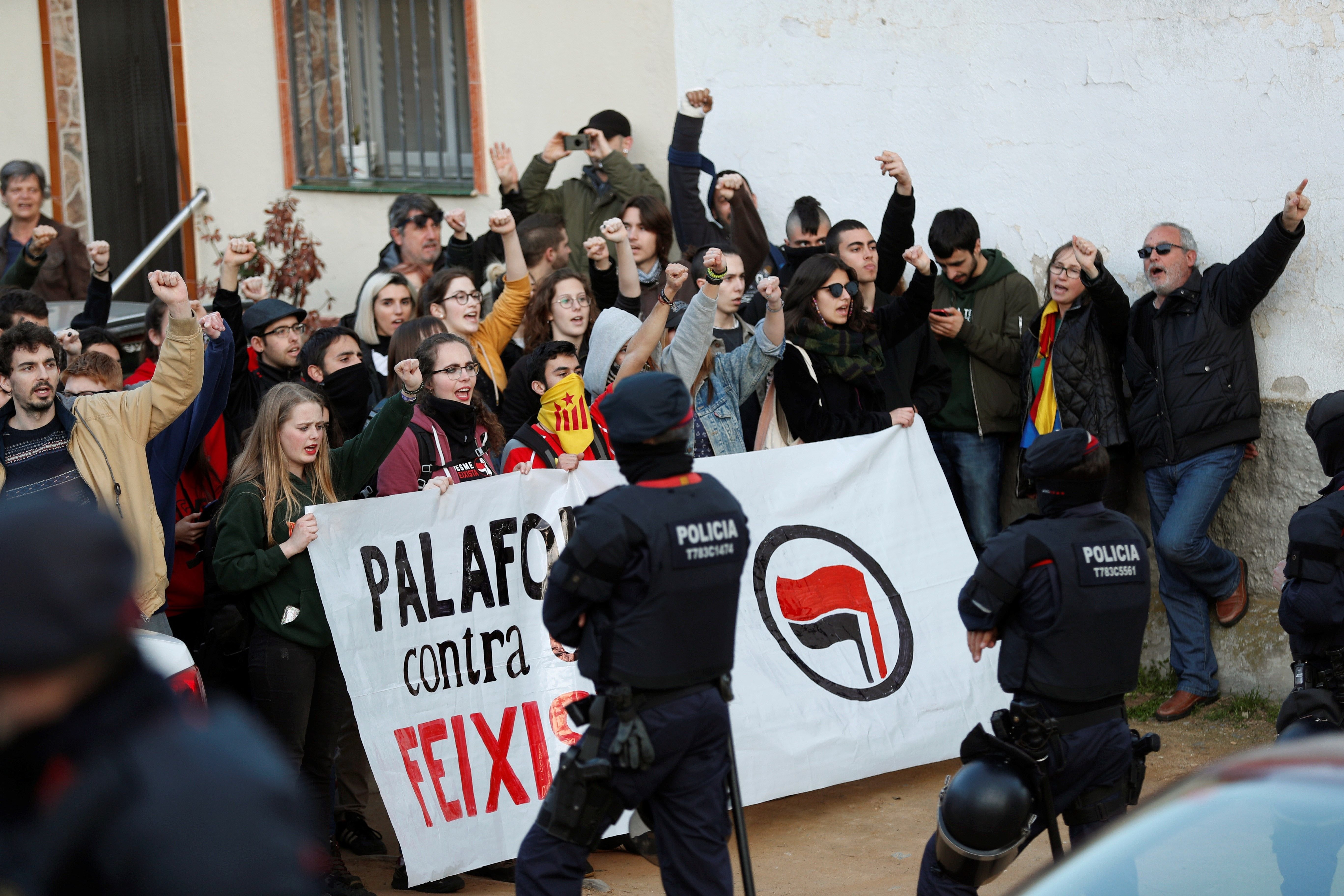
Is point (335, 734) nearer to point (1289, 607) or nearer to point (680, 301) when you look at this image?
point (680, 301)

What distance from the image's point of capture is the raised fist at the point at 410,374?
607 centimetres

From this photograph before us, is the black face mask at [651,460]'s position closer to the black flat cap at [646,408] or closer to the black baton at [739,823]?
the black flat cap at [646,408]

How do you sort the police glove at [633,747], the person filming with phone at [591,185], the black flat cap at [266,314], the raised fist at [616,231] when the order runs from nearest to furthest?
the police glove at [633,747] < the black flat cap at [266,314] < the raised fist at [616,231] < the person filming with phone at [591,185]

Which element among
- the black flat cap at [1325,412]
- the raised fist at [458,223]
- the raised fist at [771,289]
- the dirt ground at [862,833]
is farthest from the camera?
the raised fist at [458,223]

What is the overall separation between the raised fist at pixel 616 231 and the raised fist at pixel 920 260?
5.16 ft

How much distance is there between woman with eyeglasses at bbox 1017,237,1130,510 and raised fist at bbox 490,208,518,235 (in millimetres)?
3087

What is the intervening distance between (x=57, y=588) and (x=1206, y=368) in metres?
6.74

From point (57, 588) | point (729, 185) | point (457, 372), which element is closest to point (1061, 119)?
point (729, 185)

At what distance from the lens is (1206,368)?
24.1ft

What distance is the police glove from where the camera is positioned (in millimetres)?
4051

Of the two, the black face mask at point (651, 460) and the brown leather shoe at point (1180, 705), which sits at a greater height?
the black face mask at point (651, 460)

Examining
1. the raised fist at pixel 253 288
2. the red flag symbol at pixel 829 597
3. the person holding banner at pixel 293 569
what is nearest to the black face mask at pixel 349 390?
the raised fist at pixel 253 288

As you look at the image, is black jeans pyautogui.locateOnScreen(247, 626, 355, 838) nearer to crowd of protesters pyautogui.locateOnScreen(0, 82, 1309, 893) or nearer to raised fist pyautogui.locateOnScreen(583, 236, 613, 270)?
crowd of protesters pyautogui.locateOnScreen(0, 82, 1309, 893)

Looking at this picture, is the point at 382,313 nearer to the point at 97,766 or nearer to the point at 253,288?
the point at 253,288
